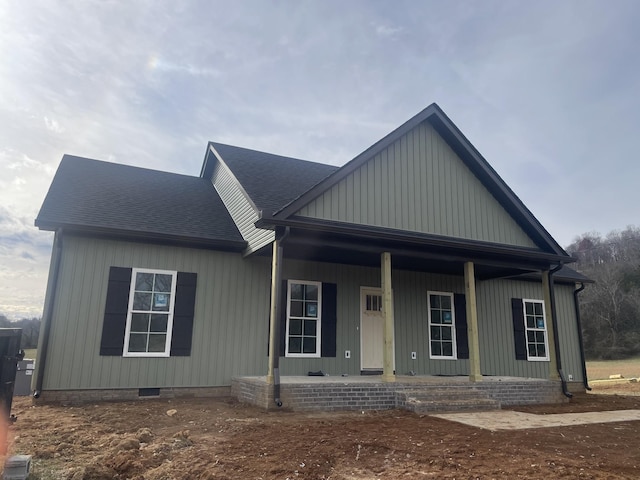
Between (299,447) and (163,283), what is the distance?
18.0 ft

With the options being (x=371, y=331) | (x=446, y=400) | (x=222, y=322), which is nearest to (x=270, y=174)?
(x=222, y=322)

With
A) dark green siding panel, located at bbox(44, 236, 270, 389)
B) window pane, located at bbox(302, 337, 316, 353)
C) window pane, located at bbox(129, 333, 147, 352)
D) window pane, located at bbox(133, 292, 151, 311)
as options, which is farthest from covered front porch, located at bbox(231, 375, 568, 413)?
window pane, located at bbox(133, 292, 151, 311)

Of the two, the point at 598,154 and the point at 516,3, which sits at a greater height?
the point at 516,3

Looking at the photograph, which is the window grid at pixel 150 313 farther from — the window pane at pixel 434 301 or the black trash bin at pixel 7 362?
the window pane at pixel 434 301

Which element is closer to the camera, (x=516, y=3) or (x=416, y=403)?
(x=416, y=403)

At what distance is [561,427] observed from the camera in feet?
21.3

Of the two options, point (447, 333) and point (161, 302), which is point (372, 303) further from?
point (161, 302)

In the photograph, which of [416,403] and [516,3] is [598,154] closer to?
[516,3]

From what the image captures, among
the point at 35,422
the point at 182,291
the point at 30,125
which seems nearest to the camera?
the point at 35,422

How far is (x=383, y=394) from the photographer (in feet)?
26.3

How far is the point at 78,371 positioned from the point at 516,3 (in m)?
12.4

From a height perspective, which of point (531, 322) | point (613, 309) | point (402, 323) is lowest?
point (402, 323)

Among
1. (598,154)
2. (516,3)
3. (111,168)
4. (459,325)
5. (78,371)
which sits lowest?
(78,371)

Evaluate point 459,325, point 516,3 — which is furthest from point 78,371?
point 516,3
